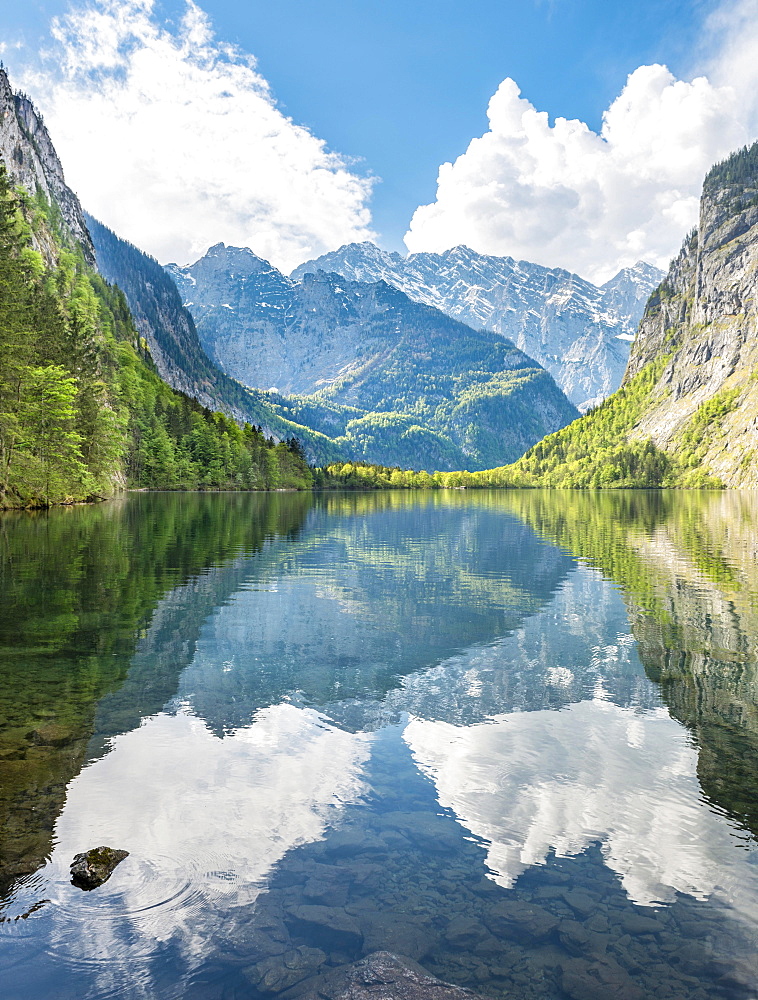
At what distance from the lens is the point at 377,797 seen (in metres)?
10.7

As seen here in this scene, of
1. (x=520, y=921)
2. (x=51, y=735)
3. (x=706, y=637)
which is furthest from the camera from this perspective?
(x=706, y=637)

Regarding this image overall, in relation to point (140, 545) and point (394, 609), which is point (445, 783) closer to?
point (394, 609)

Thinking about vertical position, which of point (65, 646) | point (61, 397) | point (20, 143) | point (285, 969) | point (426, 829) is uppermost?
point (20, 143)

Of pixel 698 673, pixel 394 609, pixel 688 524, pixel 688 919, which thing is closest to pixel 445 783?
pixel 688 919

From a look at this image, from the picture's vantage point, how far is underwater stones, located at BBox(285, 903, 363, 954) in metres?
7.10

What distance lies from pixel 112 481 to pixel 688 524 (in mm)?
96821

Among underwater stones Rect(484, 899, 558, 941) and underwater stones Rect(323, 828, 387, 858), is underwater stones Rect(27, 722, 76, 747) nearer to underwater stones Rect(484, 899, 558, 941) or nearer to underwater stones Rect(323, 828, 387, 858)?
underwater stones Rect(323, 828, 387, 858)

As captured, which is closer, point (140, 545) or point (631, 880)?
point (631, 880)

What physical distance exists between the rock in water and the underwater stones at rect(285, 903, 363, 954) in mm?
2528

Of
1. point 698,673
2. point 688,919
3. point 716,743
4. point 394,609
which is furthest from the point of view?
point 394,609

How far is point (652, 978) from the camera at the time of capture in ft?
22.0

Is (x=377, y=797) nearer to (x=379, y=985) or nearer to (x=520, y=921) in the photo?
(x=520, y=921)

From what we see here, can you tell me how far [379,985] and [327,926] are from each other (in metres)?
1.07

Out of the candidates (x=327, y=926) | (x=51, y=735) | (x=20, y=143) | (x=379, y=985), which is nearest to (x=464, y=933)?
(x=379, y=985)
